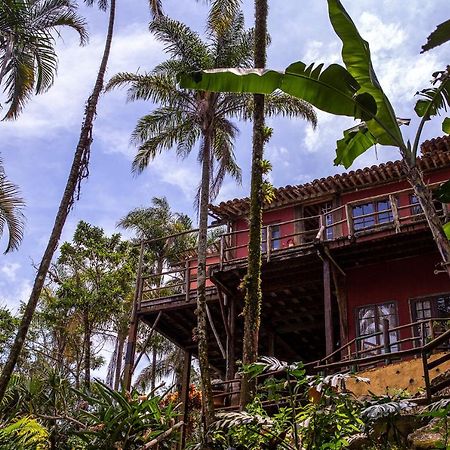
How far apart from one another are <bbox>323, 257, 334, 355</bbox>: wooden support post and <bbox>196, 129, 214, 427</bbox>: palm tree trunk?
3044 mm

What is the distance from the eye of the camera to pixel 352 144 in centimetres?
846

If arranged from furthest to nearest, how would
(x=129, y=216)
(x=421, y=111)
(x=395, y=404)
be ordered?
(x=129, y=216) < (x=421, y=111) < (x=395, y=404)

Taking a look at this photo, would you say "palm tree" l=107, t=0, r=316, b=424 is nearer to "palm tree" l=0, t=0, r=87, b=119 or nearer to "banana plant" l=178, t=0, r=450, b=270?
"palm tree" l=0, t=0, r=87, b=119

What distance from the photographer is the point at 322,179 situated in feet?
59.5

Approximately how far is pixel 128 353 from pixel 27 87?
8.30m

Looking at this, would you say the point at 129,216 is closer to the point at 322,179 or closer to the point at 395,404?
the point at 322,179

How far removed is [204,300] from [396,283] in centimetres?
593

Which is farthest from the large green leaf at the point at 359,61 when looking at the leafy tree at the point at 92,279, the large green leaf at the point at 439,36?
the leafy tree at the point at 92,279

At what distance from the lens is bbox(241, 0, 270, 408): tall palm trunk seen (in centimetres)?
824

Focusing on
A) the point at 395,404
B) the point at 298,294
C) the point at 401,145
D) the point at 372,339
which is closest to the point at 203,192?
the point at 298,294

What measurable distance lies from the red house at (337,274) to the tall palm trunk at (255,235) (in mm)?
3722

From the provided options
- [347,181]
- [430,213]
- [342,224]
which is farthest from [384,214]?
[430,213]

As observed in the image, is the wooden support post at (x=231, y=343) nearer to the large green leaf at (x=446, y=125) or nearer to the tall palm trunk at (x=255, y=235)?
the tall palm trunk at (x=255, y=235)

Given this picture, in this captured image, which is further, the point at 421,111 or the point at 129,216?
the point at 129,216
